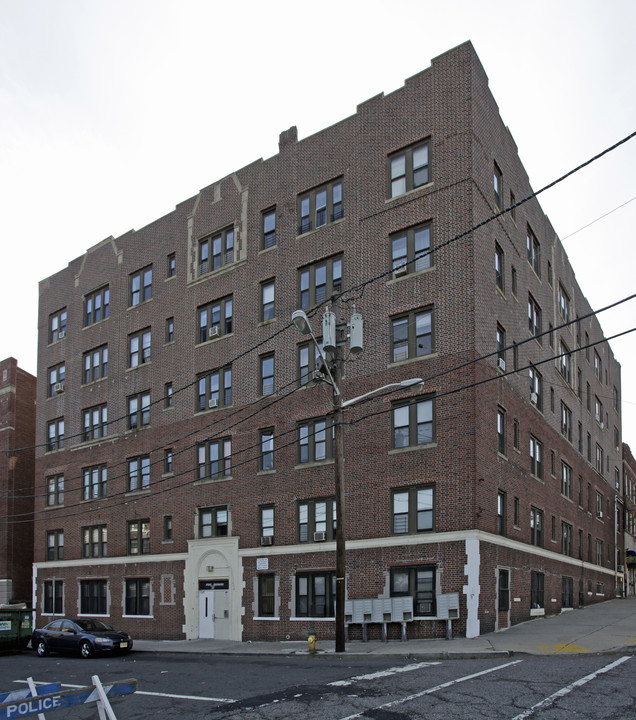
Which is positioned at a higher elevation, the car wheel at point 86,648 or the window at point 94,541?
the window at point 94,541

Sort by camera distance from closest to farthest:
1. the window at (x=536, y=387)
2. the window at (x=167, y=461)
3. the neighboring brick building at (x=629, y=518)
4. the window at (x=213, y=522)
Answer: the window at (x=213, y=522)
the window at (x=536, y=387)
the window at (x=167, y=461)
the neighboring brick building at (x=629, y=518)

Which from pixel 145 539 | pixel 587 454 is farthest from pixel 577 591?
pixel 145 539

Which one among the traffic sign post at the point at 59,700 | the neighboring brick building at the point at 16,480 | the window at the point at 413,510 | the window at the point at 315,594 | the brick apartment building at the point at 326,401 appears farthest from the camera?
the neighboring brick building at the point at 16,480

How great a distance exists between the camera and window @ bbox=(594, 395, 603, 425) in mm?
52562

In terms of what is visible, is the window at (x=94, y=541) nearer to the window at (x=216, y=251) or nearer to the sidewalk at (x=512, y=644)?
the sidewalk at (x=512, y=644)

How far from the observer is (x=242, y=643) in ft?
100

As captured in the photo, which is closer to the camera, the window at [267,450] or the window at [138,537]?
the window at [267,450]

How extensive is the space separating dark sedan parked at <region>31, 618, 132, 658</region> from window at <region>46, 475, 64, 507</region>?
1463cm

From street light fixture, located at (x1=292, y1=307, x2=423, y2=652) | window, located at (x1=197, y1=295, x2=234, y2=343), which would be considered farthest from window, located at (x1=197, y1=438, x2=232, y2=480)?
street light fixture, located at (x1=292, y1=307, x2=423, y2=652)

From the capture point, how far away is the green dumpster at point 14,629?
30.4m

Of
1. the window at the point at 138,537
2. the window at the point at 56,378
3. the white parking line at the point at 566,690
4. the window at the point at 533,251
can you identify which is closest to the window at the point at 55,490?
the window at the point at 56,378

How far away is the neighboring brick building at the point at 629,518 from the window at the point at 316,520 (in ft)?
123

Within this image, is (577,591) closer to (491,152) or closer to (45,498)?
(491,152)

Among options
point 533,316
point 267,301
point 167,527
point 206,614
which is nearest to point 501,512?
point 533,316
